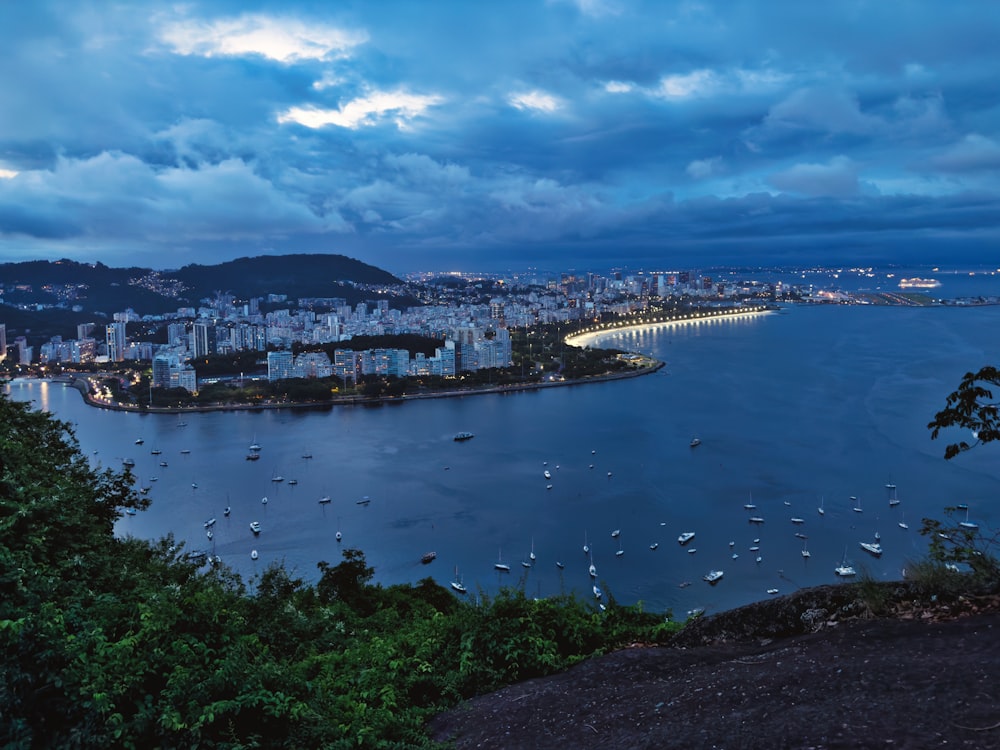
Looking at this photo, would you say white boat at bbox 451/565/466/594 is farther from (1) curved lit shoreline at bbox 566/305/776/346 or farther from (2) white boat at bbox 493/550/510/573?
(1) curved lit shoreline at bbox 566/305/776/346

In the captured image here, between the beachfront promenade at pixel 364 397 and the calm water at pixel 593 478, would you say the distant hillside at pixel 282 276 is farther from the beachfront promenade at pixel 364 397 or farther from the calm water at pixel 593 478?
the calm water at pixel 593 478

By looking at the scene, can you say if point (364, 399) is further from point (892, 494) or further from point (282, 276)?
point (282, 276)

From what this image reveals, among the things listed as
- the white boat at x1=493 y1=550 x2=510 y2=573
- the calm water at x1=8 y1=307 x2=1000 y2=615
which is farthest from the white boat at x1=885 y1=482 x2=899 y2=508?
the white boat at x1=493 y1=550 x2=510 y2=573

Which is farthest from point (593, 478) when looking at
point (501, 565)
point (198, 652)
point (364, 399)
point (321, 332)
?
point (321, 332)

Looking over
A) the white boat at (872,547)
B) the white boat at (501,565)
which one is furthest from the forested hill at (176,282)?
the white boat at (872,547)

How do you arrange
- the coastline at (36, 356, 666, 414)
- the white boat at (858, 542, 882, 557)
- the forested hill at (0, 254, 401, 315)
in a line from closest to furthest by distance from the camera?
the white boat at (858, 542, 882, 557) → the coastline at (36, 356, 666, 414) → the forested hill at (0, 254, 401, 315)

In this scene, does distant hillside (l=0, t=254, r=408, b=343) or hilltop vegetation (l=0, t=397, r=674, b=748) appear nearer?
hilltop vegetation (l=0, t=397, r=674, b=748)

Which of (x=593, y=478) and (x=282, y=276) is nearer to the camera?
(x=593, y=478)
